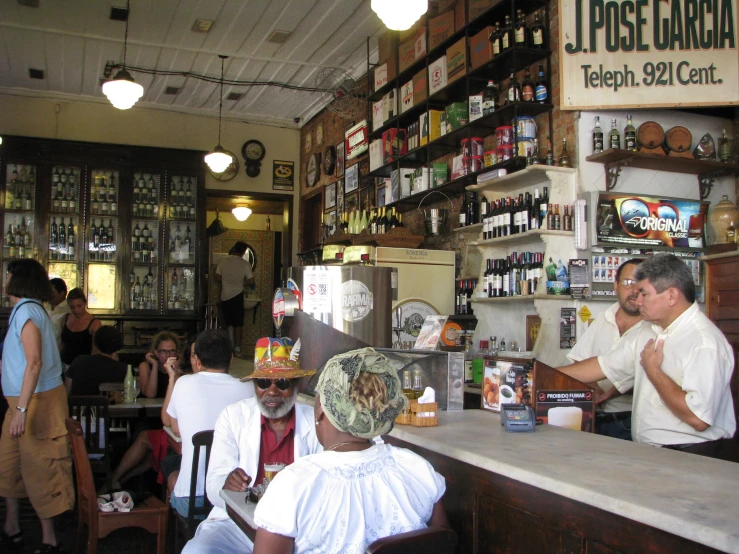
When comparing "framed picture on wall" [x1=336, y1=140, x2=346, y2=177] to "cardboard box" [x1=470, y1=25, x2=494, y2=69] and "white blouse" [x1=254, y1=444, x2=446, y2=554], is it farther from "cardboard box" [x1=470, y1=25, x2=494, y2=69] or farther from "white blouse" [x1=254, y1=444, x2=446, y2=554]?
"white blouse" [x1=254, y1=444, x2=446, y2=554]

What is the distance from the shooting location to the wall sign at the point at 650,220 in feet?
15.8

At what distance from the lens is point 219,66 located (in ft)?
28.1

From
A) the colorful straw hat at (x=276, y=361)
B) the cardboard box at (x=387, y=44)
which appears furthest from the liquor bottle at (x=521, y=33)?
the colorful straw hat at (x=276, y=361)

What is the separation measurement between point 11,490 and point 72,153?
6.34m

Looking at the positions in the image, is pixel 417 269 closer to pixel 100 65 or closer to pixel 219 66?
pixel 219 66

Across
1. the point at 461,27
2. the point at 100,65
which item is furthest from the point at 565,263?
the point at 100,65

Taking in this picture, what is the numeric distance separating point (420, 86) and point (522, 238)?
2.19 m

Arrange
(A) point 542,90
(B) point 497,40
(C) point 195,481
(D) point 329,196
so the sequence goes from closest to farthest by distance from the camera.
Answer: (C) point 195,481, (A) point 542,90, (B) point 497,40, (D) point 329,196

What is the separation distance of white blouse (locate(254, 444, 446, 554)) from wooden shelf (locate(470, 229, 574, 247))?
3.28 meters

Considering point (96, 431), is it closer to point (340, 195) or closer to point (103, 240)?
point (340, 195)

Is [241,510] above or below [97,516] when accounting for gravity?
above

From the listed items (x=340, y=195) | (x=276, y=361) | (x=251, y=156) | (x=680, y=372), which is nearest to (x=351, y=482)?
(x=276, y=361)

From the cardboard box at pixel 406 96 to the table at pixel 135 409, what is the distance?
3.74 meters

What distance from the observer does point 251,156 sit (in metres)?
10.4
